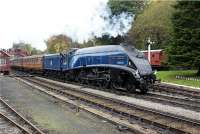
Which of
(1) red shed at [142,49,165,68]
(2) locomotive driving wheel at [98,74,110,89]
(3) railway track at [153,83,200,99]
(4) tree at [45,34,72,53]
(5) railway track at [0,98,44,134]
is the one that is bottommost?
(5) railway track at [0,98,44,134]

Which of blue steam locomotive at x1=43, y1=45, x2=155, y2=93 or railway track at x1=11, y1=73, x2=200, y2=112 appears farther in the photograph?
blue steam locomotive at x1=43, y1=45, x2=155, y2=93

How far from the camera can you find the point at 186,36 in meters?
34.1

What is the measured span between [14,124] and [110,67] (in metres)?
12.9

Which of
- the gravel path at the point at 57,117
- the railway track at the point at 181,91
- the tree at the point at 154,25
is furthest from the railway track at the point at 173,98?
the tree at the point at 154,25

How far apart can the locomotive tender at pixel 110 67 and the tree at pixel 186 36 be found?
8.03 metres

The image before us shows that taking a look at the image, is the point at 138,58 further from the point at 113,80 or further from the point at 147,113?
the point at 147,113

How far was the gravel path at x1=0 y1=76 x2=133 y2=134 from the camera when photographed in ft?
44.4

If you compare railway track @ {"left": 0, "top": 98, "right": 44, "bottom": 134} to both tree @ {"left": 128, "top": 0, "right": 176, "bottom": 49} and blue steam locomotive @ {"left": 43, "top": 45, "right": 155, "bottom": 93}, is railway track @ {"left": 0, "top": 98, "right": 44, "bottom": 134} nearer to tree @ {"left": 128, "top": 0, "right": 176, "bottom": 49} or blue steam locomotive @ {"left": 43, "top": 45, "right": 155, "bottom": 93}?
blue steam locomotive @ {"left": 43, "top": 45, "right": 155, "bottom": 93}

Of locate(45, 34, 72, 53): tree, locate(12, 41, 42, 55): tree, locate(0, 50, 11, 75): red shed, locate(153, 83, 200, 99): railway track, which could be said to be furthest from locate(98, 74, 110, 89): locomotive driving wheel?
locate(12, 41, 42, 55): tree

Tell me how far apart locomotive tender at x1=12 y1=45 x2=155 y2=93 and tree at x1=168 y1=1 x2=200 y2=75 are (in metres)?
8.03

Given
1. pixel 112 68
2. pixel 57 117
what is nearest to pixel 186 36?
pixel 112 68

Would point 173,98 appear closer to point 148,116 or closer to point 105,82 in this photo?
point 148,116

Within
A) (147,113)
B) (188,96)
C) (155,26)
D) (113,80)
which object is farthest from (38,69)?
(147,113)

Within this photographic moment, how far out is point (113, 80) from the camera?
26203 millimetres
